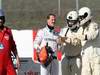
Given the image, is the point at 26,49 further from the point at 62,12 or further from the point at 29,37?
the point at 62,12

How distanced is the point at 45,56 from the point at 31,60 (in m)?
1.38

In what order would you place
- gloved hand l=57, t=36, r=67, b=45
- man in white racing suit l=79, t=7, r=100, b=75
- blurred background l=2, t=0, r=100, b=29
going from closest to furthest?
man in white racing suit l=79, t=7, r=100, b=75 → gloved hand l=57, t=36, r=67, b=45 → blurred background l=2, t=0, r=100, b=29

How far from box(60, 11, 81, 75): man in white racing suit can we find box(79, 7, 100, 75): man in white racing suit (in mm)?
162

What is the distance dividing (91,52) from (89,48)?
9 cm

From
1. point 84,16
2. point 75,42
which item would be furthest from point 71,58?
point 84,16

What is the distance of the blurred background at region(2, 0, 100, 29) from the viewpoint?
20047mm

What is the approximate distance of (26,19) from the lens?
21.5 m

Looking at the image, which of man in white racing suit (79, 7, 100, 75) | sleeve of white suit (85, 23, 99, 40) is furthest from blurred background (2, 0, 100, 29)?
sleeve of white suit (85, 23, 99, 40)

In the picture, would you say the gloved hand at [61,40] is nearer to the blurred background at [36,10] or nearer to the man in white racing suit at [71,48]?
the man in white racing suit at [71,48]

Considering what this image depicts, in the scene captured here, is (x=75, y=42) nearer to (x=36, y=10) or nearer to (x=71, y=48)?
(x=71, y=48)

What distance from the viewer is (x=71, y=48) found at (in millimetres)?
9406

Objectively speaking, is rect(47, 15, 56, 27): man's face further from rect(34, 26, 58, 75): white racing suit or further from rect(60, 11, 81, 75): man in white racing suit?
rect(60, 11, 81, 75): man in white racing suit

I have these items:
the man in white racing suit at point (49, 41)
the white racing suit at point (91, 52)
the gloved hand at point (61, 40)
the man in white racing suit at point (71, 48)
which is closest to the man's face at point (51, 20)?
the man in white racing suit at point (49, 41)

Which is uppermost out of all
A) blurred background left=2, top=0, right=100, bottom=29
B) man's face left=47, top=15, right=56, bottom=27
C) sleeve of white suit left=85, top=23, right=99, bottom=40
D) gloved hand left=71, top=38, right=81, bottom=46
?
man's face left=47, top=15, right=56, bottom=27
